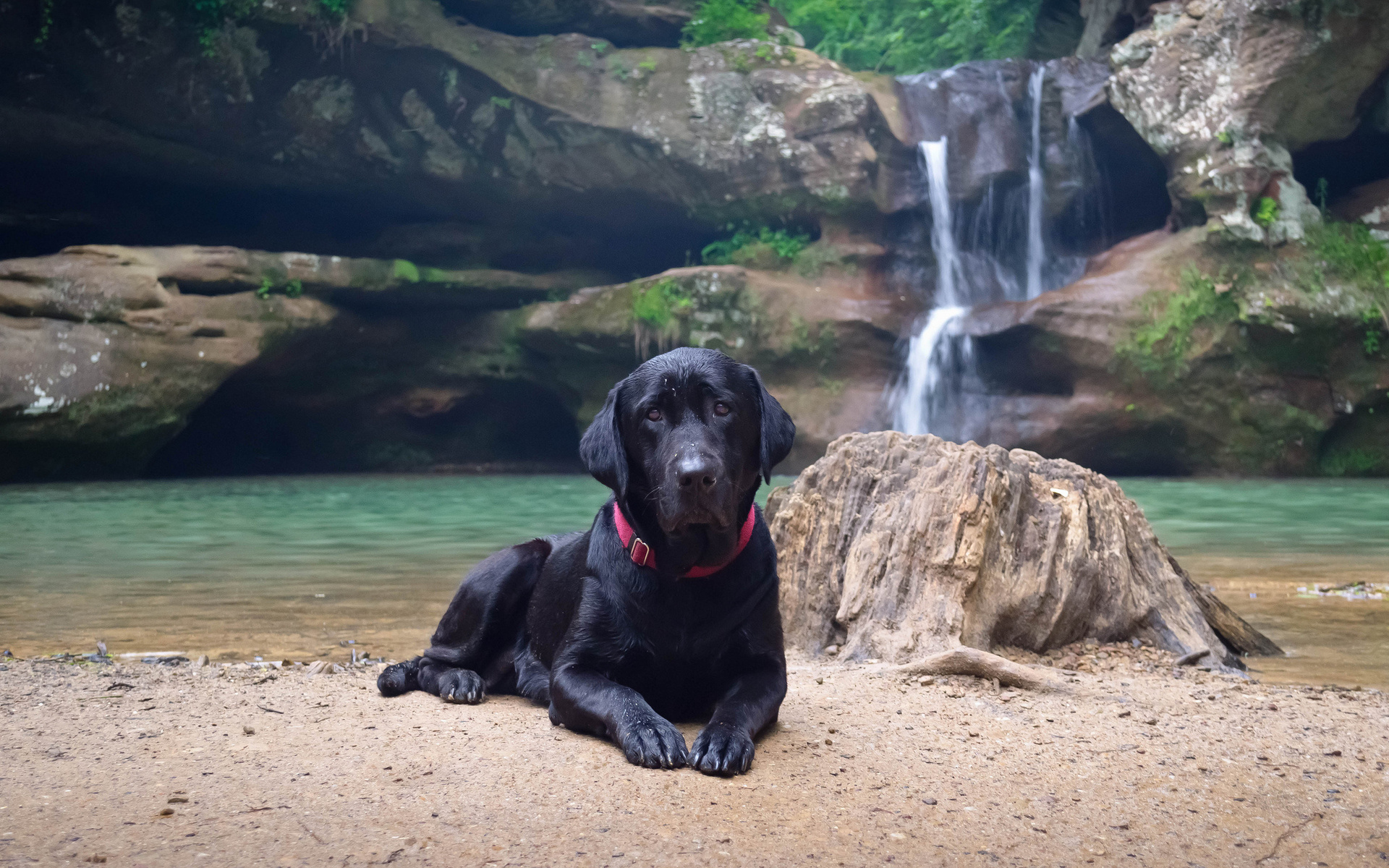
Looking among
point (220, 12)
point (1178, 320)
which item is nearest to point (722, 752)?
point (1178, 320)

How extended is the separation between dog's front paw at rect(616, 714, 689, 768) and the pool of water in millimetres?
2806

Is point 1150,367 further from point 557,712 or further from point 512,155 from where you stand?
point 557,712

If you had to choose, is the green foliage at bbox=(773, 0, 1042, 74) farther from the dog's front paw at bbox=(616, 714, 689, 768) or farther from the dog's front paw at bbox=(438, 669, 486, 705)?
the dog's front paw at bbox=(616, 714, 689, 768)

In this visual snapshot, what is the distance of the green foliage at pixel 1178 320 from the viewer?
668 inches

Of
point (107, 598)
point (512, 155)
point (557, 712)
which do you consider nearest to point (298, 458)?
point (512, 155)

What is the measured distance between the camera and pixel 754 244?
21.2 meters

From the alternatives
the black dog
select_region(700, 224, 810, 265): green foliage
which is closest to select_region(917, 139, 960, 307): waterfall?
select_region(700, 224, 810, 265): green foliage

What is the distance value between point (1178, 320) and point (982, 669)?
49.7 ft

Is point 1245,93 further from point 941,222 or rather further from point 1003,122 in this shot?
point 941,222

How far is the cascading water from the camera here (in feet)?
62.1

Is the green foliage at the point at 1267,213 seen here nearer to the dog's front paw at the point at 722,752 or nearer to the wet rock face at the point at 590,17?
the wet rock face at the point at 590,17

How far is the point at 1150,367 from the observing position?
17.2 metres

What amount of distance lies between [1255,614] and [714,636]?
14.9ft

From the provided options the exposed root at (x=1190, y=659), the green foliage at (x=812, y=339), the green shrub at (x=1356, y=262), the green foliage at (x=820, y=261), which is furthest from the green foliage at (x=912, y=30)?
the exposed root at (x=1190, y=659)
